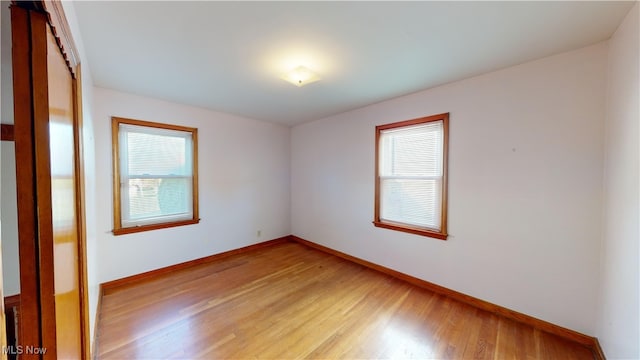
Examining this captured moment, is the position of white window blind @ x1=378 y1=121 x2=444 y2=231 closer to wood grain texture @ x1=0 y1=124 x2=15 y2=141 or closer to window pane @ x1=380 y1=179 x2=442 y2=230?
window pane @ x1=380 y1=179 x2=442 y2=230

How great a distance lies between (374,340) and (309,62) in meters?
2.41

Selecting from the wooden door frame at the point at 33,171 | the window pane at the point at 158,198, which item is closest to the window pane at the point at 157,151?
the window pane at the point at 158,198

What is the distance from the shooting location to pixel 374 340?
193 cm

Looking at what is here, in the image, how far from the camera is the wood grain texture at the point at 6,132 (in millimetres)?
930

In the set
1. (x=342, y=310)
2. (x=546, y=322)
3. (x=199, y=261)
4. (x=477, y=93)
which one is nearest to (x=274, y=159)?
(x=199, y=261)

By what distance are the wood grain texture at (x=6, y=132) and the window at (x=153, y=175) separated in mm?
2139

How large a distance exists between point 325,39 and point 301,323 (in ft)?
7.81

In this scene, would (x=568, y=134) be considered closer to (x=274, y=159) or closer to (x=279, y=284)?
(x=279, y=284)

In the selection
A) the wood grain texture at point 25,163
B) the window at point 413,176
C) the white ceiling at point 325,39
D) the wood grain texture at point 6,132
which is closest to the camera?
the wood grain texture at point 25,163

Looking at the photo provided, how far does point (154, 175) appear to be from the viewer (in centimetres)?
308

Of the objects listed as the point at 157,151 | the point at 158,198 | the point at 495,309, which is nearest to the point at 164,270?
the point at 158,198

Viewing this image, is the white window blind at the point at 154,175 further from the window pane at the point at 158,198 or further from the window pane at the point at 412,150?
the window pane at the point at 412,150

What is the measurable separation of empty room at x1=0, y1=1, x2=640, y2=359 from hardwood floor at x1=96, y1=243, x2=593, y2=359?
0.02 meters

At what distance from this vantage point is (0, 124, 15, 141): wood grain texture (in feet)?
3.05
